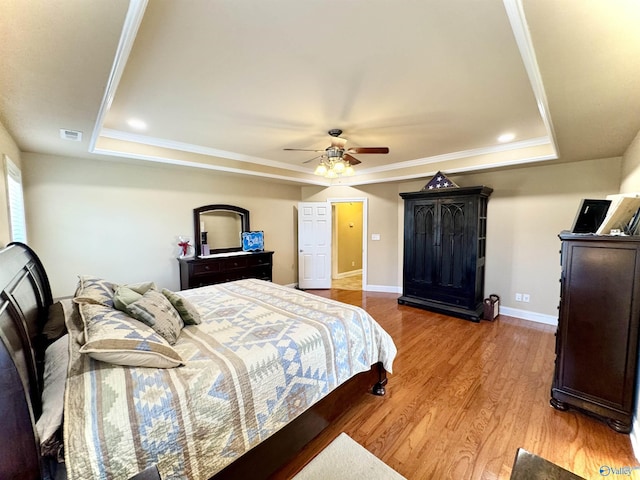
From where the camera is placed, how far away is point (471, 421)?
6.68ft

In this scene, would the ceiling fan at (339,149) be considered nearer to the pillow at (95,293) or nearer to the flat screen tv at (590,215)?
the flat screen tv at (590,215)

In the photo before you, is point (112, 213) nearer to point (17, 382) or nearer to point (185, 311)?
point (185, 311)

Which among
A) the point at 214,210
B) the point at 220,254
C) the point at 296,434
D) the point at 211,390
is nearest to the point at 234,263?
the point at 220,254

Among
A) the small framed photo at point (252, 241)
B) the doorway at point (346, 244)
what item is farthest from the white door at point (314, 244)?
the small framed photo at point (252, 241)

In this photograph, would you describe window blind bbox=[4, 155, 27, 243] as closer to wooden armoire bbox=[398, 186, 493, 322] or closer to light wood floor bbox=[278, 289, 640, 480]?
light wood floor bbox=[278, 289, 640, 480]

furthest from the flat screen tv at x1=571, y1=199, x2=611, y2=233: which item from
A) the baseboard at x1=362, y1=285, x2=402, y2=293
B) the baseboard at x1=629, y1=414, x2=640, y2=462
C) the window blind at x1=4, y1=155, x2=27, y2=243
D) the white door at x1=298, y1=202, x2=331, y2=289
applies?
the window blind at x1=4, y1=155, x2=27, y2=243

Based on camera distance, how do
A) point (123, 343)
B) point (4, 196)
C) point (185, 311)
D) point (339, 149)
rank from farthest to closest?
point (339, 149), point (4, 196), point (185, 311), point (123, 343)

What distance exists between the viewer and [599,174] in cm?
351

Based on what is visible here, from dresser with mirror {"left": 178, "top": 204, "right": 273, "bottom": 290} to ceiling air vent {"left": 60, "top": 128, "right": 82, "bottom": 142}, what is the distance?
1885mm

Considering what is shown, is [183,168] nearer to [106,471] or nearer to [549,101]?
Result: [106,471]

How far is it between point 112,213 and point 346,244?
5.26m

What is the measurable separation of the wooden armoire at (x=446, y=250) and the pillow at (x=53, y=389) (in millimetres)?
4442

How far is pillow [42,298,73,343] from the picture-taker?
5.50ft

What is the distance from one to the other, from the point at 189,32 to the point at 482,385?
3.54 meters
